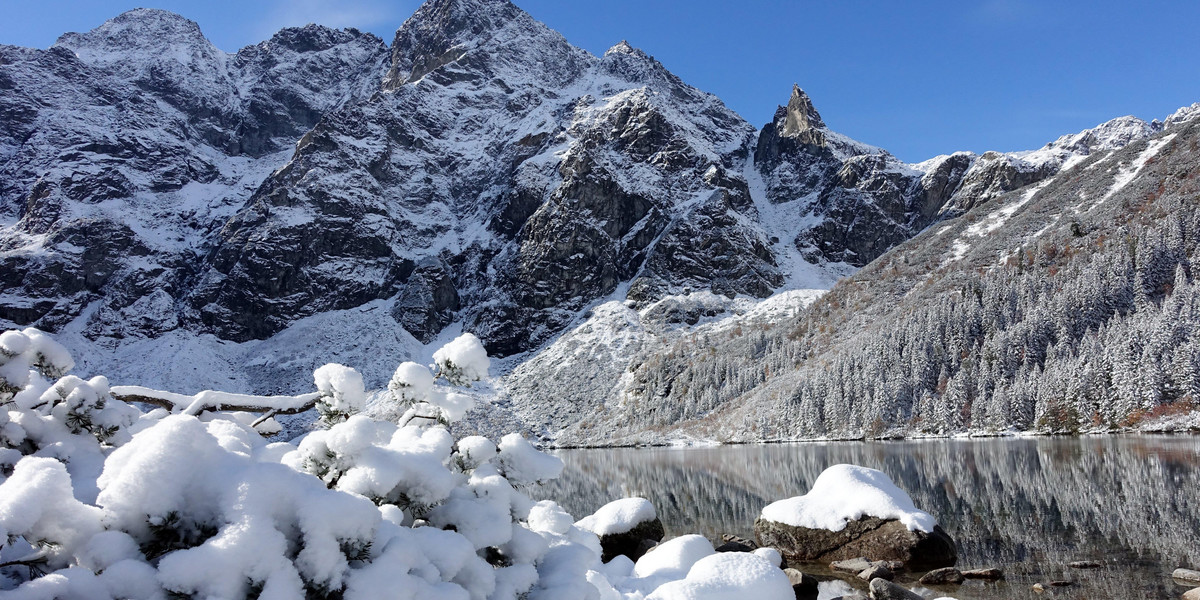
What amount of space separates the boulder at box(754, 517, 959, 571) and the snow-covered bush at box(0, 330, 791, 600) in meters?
16.3

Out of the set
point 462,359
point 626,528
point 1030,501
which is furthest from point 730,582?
point 1030,501

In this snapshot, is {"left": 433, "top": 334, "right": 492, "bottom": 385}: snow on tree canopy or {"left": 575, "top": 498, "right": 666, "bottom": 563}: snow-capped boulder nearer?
{"left": 433, "top": 334, "right": 492, "bottom": 385}: snow on tree canopy

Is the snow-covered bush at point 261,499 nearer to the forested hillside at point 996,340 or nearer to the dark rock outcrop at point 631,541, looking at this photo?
the dark rock outcrop at point 631,541

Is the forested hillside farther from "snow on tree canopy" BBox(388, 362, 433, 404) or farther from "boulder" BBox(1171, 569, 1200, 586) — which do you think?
"snow on tree canopy" BBox(388, 362, 433, 404)

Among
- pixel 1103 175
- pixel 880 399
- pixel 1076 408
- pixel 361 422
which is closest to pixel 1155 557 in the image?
pixel 361 422

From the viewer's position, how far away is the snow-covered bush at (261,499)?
357cm

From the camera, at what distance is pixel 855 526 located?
20.5 metres

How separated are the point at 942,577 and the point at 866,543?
10.9 ft

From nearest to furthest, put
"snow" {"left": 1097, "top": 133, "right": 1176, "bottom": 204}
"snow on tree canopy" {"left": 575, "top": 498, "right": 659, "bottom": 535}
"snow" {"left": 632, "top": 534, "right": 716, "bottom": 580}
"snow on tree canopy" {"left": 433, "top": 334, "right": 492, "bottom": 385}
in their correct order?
"snow on tree canopy" {"left": 433, "top": 334, "right": 492, "bottom": 385}
"snow" {"left": 632, "top": 534, "right": 716, "bottom": 580}
"snow on tree canopy" {"left": 575, "top": 498, "right": 659, "bottom": 535}
"snow" {"left": 1097, "top": 133, "right": 1176, "bottom": 204}

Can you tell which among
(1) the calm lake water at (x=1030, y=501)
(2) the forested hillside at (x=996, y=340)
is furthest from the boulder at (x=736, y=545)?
(2) the forested hillside at (x=996, y=340)

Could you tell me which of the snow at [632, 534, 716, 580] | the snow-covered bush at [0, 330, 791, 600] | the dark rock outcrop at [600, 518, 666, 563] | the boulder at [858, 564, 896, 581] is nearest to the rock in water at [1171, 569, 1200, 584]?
the boulder at [858, 564, 896, 581]

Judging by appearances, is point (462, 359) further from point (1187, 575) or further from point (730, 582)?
point (1187, 575)

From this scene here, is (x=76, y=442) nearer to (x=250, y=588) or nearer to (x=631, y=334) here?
(x=250, y=588)

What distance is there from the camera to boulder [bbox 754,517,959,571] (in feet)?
60.8
